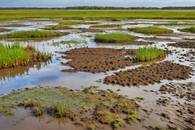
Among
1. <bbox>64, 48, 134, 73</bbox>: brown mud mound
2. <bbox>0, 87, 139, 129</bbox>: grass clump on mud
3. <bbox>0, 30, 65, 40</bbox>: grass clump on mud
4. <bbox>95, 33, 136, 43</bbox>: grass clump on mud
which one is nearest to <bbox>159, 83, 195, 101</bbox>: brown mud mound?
<bbox>0, 87, 139, 129</bbox>: grass clump on mud

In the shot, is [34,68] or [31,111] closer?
[31,111]

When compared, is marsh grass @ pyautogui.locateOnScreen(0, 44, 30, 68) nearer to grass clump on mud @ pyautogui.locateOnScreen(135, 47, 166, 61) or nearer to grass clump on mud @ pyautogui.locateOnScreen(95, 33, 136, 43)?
grass clump on mud @ pyautogui.locateOnScreen(135, 47, 166, 61)

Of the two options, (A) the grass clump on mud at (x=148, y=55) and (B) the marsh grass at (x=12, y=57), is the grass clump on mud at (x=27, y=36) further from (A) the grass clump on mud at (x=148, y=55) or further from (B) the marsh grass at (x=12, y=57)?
(A) the grass clump on mud at (x=148, y=55)

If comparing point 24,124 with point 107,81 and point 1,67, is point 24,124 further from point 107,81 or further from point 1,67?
point 1,67

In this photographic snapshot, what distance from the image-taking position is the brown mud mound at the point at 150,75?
17.0 metres

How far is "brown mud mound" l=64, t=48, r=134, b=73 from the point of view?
68.3ft

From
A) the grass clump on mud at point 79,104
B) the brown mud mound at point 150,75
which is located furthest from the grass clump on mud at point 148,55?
the grass clump on mud at point 79,104

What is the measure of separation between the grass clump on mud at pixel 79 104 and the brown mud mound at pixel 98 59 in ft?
17.8

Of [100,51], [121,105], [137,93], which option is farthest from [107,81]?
[100,51]

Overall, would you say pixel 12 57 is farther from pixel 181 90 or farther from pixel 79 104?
pixel 181 90

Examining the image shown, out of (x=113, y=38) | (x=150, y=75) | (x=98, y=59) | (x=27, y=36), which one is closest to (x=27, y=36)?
(x=27, y=36)

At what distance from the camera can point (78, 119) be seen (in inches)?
456

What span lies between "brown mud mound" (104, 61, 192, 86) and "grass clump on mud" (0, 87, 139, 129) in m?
2.18

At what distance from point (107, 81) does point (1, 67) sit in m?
6.72
